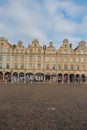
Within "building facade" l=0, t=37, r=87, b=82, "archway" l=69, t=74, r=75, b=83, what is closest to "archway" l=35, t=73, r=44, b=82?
"building facade" l=0, t=37, r=87, b=82

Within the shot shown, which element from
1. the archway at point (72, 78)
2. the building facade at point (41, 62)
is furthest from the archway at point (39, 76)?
the archway at point (72, 78)

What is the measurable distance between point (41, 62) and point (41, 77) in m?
4.42

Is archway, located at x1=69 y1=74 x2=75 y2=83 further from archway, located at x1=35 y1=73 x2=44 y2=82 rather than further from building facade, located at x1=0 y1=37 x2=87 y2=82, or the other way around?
archway, located at x1=35 y1=73 x2=44 y2=82

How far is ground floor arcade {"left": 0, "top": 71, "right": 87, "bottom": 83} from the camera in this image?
71688 mm

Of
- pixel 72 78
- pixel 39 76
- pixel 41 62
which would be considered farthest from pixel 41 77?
pixel 72 78

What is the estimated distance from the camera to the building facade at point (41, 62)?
71875mm

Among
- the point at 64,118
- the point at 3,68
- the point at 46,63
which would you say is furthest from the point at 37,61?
the point at 64,118

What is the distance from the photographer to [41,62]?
7281 cm

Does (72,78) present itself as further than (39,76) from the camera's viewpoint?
Yes

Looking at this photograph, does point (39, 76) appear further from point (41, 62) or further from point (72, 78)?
point (72, 78)

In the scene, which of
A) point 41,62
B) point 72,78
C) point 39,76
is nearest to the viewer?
point 39,76

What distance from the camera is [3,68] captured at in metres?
72.1

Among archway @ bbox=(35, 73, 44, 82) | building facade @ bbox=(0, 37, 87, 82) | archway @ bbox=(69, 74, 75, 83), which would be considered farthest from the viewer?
archway @ bbox=(69, 74, 75, 83)

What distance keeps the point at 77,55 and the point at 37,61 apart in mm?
11859
